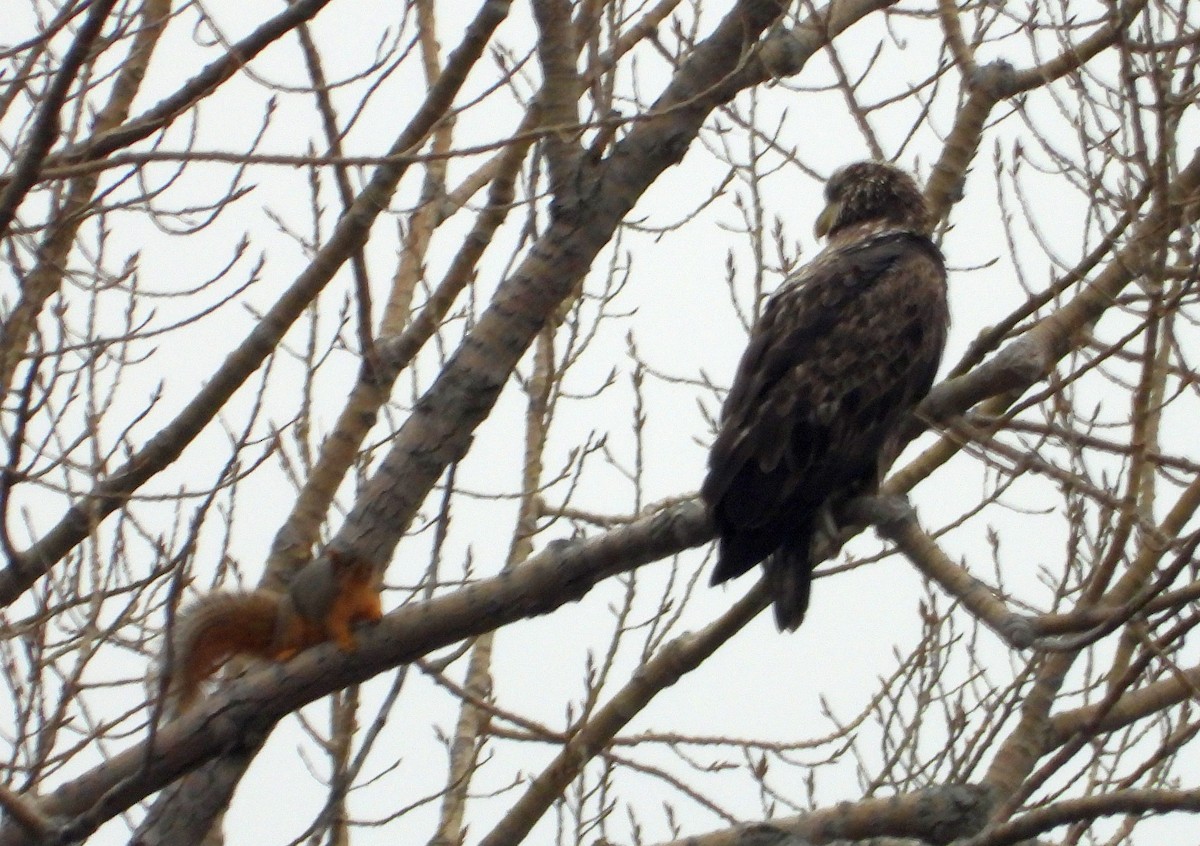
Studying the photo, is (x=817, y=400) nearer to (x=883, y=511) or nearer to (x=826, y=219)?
(x=883, y=511)

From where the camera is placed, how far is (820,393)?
4.65 m

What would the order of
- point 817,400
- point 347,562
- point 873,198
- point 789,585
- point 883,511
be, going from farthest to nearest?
1. point 873,198
2. point 817,400
3. point 789,585
4. point 883,511
5. point 347,562

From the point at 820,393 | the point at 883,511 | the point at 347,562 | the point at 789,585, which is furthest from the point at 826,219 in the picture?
the point at 347,562

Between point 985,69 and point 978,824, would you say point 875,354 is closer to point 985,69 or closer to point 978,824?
point 985,69

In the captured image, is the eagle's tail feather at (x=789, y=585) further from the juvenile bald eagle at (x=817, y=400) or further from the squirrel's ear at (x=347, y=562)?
the squirrel's ear at (x=347, y=562)

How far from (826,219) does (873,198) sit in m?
0.28

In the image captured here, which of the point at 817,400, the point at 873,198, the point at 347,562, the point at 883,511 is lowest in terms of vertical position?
the point at 883,511

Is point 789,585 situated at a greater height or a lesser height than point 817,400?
lesser

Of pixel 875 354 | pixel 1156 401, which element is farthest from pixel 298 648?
pixel 1156 401

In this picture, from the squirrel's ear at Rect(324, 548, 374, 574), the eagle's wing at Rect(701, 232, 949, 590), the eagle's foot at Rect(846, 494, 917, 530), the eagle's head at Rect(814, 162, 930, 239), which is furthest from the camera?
the eagle's head at Rect(814, 162, 930, 239)

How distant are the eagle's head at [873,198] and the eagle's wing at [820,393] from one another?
781 millimetres

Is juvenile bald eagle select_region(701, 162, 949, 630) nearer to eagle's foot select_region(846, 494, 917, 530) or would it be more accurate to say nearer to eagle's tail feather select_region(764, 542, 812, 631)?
eagle's tail feather select_region(764, 542, 812, 631)

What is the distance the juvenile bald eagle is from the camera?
14.1 feet

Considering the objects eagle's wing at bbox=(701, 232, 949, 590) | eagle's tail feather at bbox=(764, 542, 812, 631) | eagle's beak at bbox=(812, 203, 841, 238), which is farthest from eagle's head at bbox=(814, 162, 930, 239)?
eagle's tail feather at bbox=(764, 542, 812, 631)
